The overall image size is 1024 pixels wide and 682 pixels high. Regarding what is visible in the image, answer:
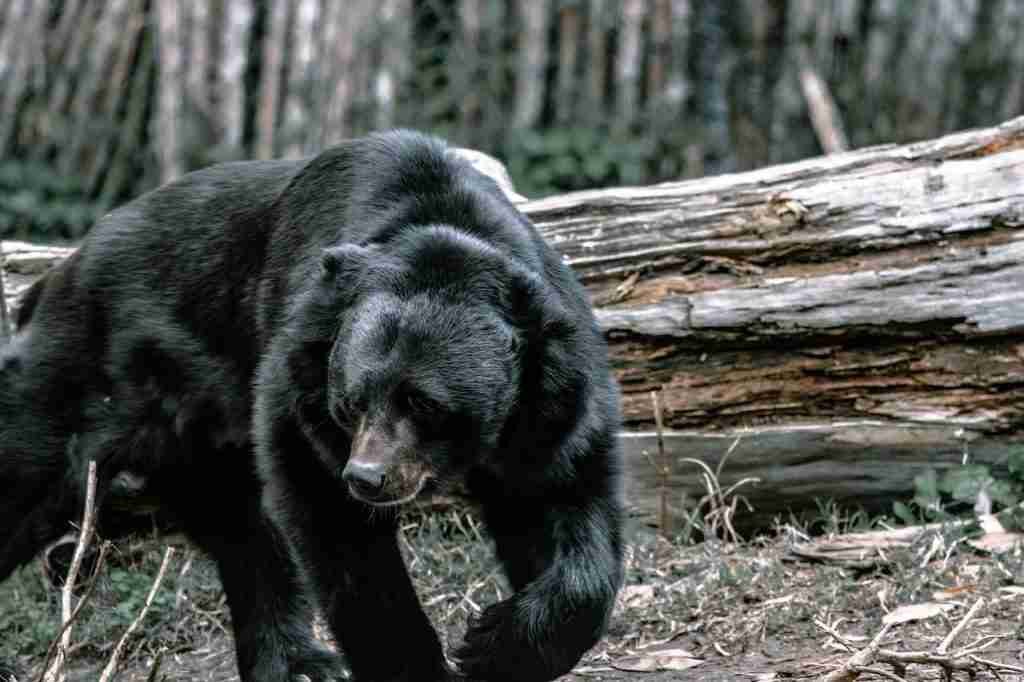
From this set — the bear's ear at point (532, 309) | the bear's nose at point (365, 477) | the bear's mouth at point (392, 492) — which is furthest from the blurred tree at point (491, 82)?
the bear's nose at point (365, 477)

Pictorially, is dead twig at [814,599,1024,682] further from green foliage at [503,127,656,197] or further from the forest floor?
green foliage at [503,127,656,197]

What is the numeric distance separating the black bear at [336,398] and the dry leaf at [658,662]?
2.40 ft

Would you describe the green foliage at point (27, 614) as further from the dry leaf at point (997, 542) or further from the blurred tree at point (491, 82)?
the blurred tree at point (491, 82)

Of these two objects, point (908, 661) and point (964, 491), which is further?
point (964, 491)

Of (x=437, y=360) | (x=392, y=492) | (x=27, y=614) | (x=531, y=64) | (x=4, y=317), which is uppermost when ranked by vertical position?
(x=437, y=360)

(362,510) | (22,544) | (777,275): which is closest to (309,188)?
(362,510)

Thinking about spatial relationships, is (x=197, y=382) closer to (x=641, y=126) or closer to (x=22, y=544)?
(x=22, y=544)

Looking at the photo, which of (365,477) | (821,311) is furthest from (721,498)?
(365,477)

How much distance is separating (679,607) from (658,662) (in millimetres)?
451

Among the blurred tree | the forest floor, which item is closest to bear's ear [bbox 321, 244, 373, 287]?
the forest floor

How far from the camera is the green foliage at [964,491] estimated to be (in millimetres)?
5895

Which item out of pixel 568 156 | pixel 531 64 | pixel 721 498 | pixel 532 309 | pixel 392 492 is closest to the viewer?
pixel 392 492

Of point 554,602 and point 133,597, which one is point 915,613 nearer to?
point 554,602

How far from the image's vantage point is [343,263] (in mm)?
4227
